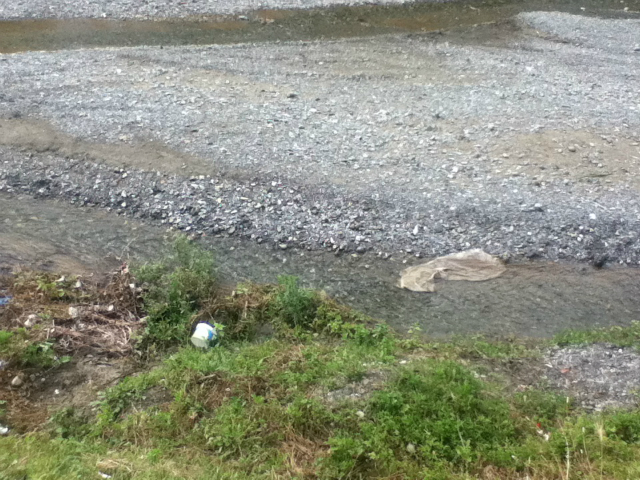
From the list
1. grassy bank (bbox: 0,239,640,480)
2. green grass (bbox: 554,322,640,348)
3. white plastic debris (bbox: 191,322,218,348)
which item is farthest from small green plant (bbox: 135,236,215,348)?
green grass (bbox: 554,322,640,348)

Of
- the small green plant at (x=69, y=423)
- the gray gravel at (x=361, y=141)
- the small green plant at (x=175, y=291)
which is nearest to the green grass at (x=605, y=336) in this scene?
the gray gravel at (x=361, y=141)

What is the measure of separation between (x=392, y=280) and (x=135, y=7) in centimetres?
1231

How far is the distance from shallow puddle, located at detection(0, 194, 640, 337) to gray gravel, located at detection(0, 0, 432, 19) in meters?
9.37

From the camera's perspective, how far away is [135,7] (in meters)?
15.4

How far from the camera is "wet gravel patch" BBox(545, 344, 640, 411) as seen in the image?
17.0 ft

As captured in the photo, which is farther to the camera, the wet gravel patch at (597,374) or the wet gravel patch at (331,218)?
the wet gravel patch at (331,218)

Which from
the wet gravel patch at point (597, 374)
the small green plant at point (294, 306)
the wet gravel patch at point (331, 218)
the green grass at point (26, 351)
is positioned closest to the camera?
the wet gravel patch at point (597, 374)

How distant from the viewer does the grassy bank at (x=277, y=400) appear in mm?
4398

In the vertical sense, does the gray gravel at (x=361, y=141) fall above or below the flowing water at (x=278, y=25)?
below

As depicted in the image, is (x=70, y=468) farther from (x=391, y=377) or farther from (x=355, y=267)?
(x=355, y=267)

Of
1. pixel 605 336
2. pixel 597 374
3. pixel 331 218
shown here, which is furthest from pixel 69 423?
pixel 605 336

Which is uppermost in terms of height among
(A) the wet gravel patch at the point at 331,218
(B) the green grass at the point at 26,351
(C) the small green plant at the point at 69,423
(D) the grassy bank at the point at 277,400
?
(A) the wet gravel patch at the point at 331,218

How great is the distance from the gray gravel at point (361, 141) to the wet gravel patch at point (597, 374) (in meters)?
1.91

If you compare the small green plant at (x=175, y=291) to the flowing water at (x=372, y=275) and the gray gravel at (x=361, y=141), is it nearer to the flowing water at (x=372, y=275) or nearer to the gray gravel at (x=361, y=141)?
the flowing water at (x=372, y=275)
